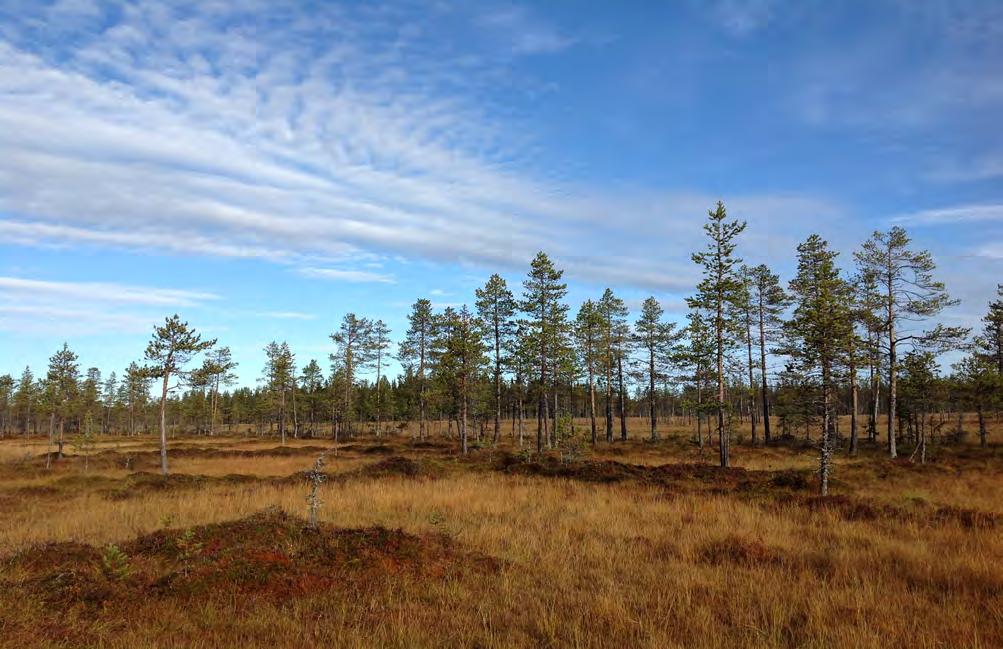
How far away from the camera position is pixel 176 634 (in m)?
5.53

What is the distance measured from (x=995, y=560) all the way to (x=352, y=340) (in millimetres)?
51558

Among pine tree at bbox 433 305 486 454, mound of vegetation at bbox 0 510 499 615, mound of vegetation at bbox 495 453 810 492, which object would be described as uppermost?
pine tree at bbox 433 305 486 454

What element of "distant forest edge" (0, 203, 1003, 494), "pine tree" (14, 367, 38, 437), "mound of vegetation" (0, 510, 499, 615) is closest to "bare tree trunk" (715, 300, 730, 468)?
"distant forest edge" (0, 203, 1003, 494)

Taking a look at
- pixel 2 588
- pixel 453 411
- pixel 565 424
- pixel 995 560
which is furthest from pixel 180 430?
pixel 995 560

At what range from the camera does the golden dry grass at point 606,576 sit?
5.41 meters

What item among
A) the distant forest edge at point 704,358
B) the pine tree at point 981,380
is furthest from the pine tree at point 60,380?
the pine tree at point 981,380

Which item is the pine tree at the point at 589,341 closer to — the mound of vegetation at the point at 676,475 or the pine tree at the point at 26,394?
the mound of vegetation at the point at 676,475

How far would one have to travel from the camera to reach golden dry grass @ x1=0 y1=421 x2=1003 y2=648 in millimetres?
5414

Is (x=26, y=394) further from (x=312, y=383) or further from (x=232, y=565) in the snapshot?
(x=232, y=565)

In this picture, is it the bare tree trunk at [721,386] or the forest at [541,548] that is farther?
the bare tree trunk at [721,386]

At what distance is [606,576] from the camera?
24.7ft

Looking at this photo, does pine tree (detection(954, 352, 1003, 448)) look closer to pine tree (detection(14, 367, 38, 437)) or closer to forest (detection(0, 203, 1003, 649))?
forest (detection(0, 203, 1003, 649))

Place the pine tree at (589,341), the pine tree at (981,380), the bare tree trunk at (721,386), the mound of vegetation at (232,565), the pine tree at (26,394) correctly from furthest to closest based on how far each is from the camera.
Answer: the pine tree at (26,394), the pine tree at (589,341), the pine tree at (981,380), the bare tree trunk at (721,386), the mound of vegetation at (232,565)

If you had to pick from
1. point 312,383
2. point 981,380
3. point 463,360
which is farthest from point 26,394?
point 981,380
